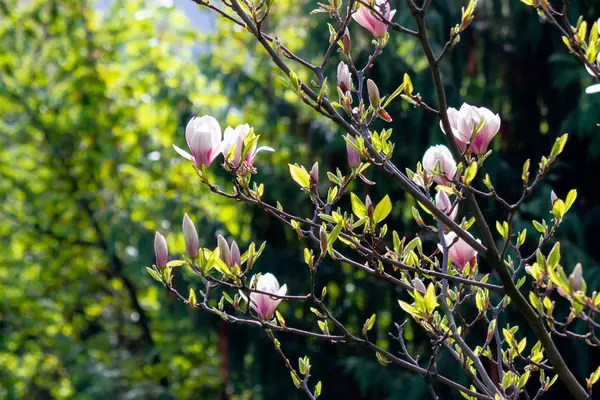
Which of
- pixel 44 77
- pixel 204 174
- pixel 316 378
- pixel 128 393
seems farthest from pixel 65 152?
pixel 204 174

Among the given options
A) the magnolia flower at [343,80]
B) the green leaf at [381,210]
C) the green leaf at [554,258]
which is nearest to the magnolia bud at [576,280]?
the green leaf at [554,258]

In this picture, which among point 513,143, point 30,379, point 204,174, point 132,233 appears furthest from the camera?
point 30,379

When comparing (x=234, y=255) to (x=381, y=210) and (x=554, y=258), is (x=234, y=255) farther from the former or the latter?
(x=554, y=258)

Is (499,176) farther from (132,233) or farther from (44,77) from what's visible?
(44,77)

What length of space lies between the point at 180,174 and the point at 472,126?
3511 millimetres

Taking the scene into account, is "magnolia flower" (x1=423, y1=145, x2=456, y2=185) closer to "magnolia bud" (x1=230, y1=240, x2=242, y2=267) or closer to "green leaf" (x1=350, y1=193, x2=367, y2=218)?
"green leaf" (x1=350, y1=193, x2=367, y2=218)

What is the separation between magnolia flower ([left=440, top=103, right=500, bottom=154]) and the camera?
1.01 m

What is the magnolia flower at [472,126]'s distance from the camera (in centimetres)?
101

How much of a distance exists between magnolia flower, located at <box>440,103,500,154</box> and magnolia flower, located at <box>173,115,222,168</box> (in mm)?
313

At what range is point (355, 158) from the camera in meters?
1.09

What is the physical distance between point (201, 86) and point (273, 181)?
1.22 metres

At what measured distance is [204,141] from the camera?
1.04 meters

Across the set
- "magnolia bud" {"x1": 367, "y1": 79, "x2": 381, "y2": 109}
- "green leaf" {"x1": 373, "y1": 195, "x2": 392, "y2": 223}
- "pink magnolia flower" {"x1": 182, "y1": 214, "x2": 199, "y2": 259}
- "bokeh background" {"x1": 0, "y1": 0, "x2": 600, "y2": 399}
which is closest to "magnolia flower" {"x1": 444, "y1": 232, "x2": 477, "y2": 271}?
"green leaf" {"x1": 373, "y1": 195, "x2": 392, "y2": 223}

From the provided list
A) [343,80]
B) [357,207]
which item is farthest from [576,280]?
[343,80]
